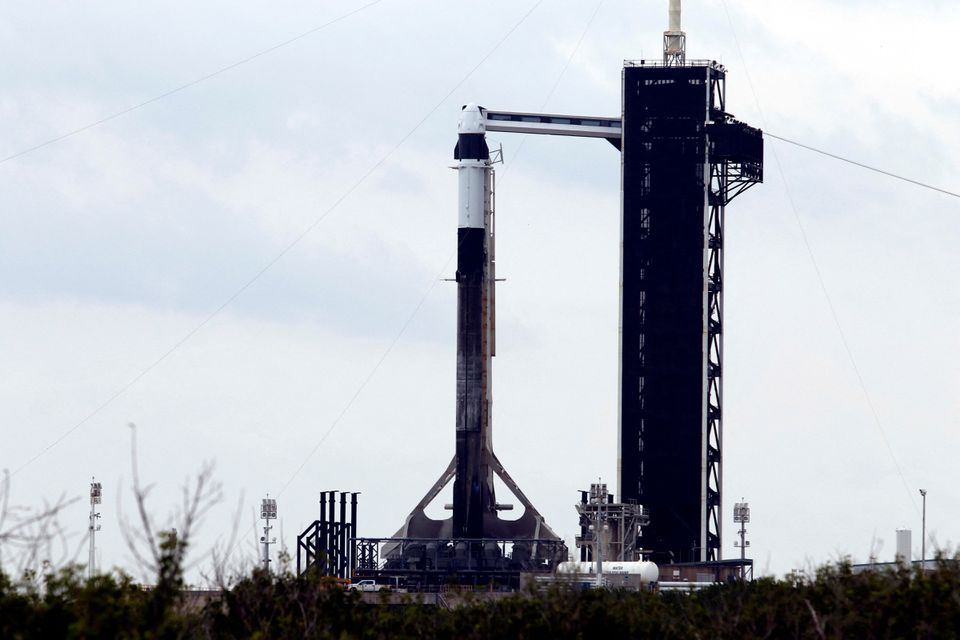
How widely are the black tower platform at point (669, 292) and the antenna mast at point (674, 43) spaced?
388 cm

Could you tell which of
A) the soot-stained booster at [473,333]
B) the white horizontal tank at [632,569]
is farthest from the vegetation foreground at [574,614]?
the soot-stained booster at [473,333]

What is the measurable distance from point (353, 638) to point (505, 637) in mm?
5164

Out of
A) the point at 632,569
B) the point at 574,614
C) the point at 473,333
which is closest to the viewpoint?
the point at 574,614

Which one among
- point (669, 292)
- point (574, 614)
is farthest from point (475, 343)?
point (574, 614)

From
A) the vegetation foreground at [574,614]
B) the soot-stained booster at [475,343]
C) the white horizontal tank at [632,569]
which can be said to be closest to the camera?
the vegetation foreground at [574,614]

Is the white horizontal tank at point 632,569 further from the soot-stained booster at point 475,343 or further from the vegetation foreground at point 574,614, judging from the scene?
the vegetation foreground at point 574,614

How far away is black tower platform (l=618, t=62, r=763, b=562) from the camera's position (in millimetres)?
126812

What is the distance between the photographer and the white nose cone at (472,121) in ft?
442

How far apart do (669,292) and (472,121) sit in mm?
19189

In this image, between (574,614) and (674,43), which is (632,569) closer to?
(674,43)

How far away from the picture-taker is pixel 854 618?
58.4 metres

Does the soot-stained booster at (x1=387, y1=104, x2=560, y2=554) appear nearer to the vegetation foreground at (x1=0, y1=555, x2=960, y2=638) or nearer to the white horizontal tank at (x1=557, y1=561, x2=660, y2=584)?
the white horizontal tank at (x1=557, y1=561, x2=660, y2=584)

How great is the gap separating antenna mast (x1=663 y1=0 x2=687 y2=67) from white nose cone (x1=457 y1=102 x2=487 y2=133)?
13.3 meters

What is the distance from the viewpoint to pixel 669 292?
416ft
